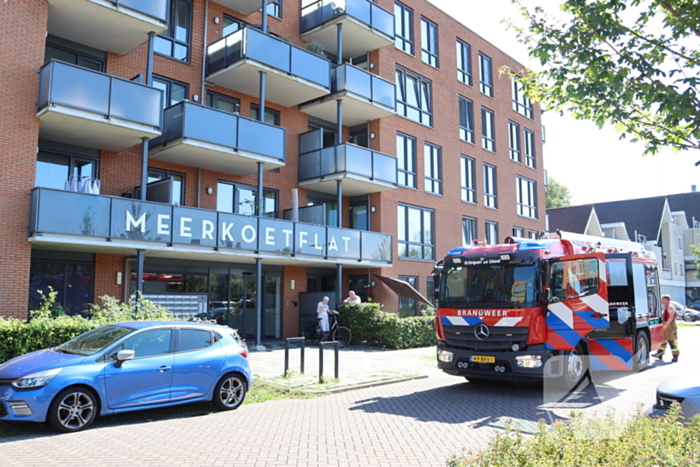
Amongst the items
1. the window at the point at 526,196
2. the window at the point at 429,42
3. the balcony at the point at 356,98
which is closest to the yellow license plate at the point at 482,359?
the balcony at the point at 356,98

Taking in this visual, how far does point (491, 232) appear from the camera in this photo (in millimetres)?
29750

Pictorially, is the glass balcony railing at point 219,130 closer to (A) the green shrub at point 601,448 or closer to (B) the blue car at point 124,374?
(B) the blue car at point 124,374

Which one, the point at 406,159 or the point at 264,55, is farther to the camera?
the point at 406,159

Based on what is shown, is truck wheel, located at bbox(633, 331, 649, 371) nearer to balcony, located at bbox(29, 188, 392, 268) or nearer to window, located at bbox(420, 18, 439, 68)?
balcony, located at bbox(29, 188, 392, 268)

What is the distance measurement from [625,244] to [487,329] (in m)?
6.40

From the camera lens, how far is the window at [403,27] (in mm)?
25450

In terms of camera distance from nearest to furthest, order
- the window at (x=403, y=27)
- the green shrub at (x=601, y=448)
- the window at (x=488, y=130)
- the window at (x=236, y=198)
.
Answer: the green shrub at (x=601, y=448) < the window at (x=236, y=198) < the window at (x=403, y=27) < the window at (x=488, y=130)

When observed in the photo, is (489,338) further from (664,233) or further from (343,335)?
(664,233)

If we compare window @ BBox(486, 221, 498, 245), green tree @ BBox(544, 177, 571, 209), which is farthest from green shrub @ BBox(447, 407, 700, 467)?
green tree @ BBox(544, 177, 571, 209)

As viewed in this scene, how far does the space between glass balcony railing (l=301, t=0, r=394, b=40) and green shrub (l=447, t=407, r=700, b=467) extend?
1901 centimetres

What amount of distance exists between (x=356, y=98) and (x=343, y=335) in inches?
340

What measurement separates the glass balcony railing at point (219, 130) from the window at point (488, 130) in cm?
1485

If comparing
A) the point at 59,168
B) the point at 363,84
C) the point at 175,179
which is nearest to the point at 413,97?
the point at 363,84

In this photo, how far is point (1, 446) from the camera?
684cm
